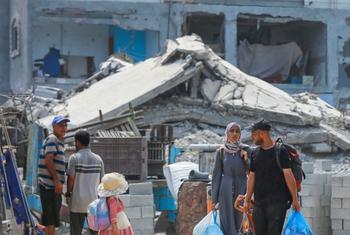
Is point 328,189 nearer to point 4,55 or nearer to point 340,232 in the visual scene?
point 340,232

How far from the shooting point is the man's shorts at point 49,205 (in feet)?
22.7

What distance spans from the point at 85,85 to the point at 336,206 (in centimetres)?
1347

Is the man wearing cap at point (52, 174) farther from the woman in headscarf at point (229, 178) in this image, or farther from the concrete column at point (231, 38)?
the concrete column at point (231, 38)

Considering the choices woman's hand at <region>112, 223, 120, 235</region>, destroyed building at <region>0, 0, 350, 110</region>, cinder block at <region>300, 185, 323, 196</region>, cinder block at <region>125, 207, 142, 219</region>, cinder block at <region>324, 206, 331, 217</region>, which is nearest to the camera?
woman's hand at <region>112, 223, 120, 235</region>

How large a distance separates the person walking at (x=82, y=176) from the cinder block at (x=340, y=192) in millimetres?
3069

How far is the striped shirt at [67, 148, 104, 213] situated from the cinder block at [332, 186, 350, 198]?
3081 millimetres

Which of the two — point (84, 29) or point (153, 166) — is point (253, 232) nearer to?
point (153, 166)

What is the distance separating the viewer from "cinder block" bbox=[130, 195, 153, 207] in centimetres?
754

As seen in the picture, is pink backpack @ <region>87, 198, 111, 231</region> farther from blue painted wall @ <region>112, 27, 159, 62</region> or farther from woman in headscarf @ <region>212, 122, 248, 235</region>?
blue painted wall @ <region>112, 27, 159, 62</region>

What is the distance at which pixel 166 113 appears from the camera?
1548cm

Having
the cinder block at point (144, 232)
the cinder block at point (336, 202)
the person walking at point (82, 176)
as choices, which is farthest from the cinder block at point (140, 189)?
the cinder block at point (336, 202)

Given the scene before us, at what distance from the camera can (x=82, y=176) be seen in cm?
683

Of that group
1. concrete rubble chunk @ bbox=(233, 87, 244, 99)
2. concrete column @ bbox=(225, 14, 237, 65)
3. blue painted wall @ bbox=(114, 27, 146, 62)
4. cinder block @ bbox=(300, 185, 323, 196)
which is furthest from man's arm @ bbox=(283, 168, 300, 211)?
blue painted wall @ bbox=(114, 27, 146, 62)

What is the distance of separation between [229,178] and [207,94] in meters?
9.10
